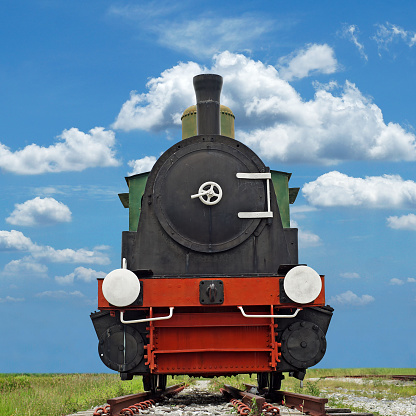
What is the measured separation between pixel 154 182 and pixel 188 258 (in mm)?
1085

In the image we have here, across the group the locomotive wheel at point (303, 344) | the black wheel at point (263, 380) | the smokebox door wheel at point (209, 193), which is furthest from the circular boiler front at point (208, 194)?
the black wheel at point (263, 380)

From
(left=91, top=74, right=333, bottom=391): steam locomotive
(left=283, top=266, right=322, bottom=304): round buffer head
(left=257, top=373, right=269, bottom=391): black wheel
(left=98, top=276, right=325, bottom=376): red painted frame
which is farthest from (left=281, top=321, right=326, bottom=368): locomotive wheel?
(left=257, top=373, right=269, bottom=391): black wheel

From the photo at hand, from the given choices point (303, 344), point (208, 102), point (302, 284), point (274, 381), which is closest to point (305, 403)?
point (303, 344)

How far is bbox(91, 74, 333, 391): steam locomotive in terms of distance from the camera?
6645mm

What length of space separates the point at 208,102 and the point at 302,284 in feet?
9.61

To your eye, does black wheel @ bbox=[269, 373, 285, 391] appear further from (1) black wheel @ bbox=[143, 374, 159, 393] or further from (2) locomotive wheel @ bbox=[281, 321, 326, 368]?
(1) black wheel @ bbox=[143, 374, 159, 393]

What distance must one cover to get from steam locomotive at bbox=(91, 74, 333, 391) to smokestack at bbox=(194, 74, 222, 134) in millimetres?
117

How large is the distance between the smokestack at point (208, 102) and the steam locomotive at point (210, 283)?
0.12 m

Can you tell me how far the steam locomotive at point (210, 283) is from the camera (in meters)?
6.64

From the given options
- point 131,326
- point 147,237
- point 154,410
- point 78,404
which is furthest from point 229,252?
point 78,404

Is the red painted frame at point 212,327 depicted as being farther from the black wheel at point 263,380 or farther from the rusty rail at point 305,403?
the black wheel at point 263,380

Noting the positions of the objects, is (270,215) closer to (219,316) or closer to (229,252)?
(229,252)

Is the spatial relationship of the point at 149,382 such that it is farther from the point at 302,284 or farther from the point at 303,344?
the point at 302,284

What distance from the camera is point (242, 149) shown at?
7.50m
